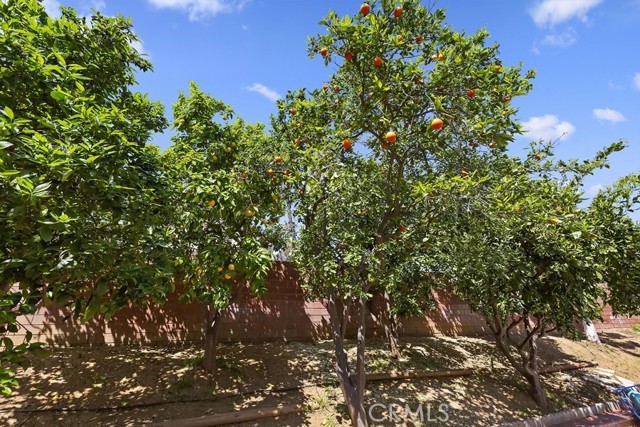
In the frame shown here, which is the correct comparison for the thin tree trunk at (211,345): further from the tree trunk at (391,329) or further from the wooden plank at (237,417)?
the tree trunk at (391,329)

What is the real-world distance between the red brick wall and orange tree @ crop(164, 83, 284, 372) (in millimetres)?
1272

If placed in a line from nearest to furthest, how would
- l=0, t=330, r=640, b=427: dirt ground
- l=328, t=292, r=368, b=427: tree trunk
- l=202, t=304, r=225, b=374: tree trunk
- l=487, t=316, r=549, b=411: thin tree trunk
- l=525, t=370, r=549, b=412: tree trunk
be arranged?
l=0, t=330, r=640, b=427: dirt ground < l=328, t=292, r=368, b=427: tree trunk < l=202, t=304, r=225, b=374: tree trunk < l=525, t=370, r=549, b=412: tree trunk < l=487, t=316, r=549, b=411: thin tree trunk

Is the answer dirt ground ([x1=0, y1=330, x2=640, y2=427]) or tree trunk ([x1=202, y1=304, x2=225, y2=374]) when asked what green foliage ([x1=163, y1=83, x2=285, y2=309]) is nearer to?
tree trunk ([x1=202, y1=304, x2=225, y2=374])

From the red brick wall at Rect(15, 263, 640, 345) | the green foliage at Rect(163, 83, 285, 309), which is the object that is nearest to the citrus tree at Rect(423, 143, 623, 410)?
the green foliage at Rect(163, 83, 285, 309)

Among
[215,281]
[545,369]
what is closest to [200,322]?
[215,281]

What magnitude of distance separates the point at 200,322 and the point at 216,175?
4.96 meters

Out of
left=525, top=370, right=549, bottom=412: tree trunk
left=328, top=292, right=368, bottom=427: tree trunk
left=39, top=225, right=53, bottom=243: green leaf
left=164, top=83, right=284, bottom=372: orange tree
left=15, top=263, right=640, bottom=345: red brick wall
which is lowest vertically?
left=525, top=370, right=549, bottom=412: tree trunk

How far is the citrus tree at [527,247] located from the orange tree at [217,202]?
3.18 meters

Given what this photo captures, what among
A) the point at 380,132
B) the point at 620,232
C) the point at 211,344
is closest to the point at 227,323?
the point at 211,344

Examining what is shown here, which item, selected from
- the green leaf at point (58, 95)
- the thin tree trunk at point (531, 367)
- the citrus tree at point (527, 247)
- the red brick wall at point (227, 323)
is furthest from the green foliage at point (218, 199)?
the thin tree trunk at point (531, 367)

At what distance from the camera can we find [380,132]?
204 inches

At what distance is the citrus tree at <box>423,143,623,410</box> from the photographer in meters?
4.80

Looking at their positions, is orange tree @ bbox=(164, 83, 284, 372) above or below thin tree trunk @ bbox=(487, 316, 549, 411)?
above

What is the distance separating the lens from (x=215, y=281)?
4965mm
